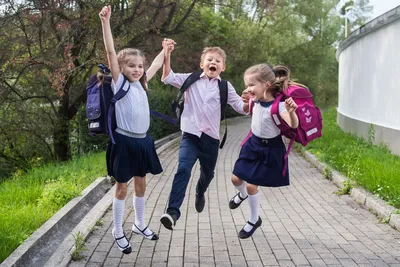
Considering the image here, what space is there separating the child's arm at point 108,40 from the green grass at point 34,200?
190 centimetres

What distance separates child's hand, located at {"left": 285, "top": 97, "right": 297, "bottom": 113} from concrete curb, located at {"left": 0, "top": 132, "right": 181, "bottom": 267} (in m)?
2.44

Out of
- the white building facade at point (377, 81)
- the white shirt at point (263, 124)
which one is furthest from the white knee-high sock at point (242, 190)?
the white building facade at point (377, 81)

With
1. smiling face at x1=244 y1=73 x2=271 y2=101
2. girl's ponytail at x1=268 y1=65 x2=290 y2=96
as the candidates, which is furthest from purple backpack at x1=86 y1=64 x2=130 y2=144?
girl's ponytail at x1=268 y1=65 x2=290 y2=96

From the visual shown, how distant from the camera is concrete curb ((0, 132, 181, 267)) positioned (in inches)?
178

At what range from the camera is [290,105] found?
434 centimetres

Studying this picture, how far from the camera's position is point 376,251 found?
495cm

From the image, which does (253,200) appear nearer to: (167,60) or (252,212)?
(252,212)

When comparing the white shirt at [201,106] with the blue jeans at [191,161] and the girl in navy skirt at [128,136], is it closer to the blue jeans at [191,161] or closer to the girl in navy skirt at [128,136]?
the blue jeans at [191,161]

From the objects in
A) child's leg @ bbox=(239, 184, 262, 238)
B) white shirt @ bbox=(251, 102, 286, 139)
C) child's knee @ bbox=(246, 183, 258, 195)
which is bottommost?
child's leg @ bbox=(239, 184, 262, 238)

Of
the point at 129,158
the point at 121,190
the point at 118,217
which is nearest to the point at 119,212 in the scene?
the point at 118,217

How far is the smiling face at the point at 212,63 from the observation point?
504cm

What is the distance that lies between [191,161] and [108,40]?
149 centimetres

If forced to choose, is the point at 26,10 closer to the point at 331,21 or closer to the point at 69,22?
the point at 69,22

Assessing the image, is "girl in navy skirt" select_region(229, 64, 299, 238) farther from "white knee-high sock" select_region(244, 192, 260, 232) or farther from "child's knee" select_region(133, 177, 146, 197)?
"child's knee" select_region(133, 177, 146, 197)
